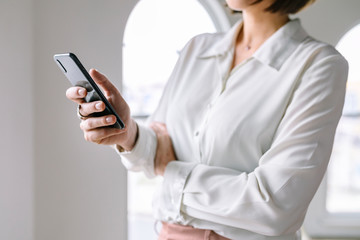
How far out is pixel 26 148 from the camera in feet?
5.14

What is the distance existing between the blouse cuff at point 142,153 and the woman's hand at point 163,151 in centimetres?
2

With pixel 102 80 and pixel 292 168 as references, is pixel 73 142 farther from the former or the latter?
pixel 292 168

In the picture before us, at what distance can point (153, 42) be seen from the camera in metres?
2.41

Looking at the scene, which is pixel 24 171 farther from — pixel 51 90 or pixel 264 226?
pixel 264 226

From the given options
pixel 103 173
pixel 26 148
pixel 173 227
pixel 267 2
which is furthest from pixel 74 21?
pixel 173 227

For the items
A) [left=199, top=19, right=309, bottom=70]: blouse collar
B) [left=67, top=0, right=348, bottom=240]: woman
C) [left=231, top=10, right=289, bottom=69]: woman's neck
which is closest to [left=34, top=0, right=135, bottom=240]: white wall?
[left=67, top=0, right=348, bottom=240]: woman

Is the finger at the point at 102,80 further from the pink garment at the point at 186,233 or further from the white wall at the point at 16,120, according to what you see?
the white wall at the point at 16,120

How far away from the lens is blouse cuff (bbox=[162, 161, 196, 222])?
116 centimetres

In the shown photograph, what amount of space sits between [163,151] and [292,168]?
425 mm

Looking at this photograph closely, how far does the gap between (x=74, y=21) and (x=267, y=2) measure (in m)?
0.88

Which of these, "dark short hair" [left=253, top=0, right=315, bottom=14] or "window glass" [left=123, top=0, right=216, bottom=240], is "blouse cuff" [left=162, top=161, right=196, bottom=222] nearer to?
"dark short hair" [left=253, top=0, right=315, bottom=14]

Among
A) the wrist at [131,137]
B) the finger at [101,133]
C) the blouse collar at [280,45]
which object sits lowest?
the wrist at [131,137]

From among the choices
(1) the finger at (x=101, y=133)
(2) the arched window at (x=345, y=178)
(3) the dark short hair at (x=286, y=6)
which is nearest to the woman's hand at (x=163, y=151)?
(1) the finger at (x=101, y=133)

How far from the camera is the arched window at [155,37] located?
7.64 feet
